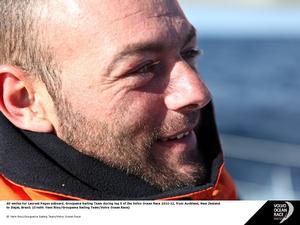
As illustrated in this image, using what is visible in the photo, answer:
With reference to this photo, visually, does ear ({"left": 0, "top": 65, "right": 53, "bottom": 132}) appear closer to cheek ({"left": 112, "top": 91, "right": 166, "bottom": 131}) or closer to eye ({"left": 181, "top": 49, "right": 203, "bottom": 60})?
cheek ({"left": 112, "top": 91, "right": 166, "bottom": 131})

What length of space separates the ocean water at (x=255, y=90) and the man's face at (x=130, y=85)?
1.43 meters

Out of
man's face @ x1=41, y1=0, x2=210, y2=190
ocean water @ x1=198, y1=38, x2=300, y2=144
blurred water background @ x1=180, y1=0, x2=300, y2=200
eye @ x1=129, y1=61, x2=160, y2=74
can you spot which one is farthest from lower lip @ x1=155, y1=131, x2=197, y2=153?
ocean water @ x1=198, y1=38, x2=300, y2=144

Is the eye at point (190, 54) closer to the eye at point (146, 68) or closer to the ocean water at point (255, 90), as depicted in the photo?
the eye at point (146, 68)

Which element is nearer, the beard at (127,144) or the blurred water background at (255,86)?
the beard at (127,144)

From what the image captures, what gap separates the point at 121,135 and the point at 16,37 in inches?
11.5

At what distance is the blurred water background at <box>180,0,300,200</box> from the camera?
71.1 inches

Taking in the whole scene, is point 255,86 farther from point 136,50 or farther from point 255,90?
point 136,50

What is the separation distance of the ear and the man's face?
0.13ft

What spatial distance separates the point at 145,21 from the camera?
1.12 m

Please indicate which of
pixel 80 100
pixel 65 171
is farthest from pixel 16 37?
pixel 65 171

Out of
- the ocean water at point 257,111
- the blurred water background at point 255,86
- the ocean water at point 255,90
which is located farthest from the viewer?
the ocean water at point 255,90

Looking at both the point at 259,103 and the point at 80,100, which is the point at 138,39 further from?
the point at 259,103

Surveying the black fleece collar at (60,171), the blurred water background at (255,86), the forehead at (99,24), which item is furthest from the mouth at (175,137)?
the blurred water background at (255,86)

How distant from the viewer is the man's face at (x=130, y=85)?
3.60 feet
